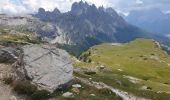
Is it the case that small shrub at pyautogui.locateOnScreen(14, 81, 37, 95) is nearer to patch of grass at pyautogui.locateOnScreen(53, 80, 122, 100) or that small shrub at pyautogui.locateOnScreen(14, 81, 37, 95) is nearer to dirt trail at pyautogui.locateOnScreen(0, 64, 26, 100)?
dirt trail at pyautogui.locateOnScreen(0, 64, 26, 100)

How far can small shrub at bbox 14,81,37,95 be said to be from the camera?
152 feet

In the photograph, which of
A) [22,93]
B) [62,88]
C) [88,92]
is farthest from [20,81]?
[88,92]

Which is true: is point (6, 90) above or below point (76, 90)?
above

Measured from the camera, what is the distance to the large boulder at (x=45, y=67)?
47969mm

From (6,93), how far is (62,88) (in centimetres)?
664

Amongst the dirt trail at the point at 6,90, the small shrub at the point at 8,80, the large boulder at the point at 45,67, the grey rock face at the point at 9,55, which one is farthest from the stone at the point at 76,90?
the grey rock face at the point at 9,55

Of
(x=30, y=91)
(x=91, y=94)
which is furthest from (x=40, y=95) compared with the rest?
(x=91, y=94)

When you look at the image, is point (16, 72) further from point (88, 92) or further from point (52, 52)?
point (88, 92)

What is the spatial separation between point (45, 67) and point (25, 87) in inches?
169

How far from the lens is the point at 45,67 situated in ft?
163

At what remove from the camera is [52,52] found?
5228 centimetres

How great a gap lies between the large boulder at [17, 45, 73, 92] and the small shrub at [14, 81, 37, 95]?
0.91 metres

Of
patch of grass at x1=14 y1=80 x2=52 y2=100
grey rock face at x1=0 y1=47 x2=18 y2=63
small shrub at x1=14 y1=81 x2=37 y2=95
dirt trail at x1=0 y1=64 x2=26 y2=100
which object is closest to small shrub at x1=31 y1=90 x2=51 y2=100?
patch of grass at x1=14 y1=80 x2=52 y2=100

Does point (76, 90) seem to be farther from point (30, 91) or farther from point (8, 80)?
point (8, 80)
